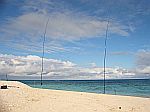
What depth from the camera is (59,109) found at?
17.3 metres

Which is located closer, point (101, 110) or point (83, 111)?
point (83, 111)

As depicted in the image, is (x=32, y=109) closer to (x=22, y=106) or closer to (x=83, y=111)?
(x=22, y=106)

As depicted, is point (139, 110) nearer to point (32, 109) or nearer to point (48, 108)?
point (48, 108)

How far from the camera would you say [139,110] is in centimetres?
1970

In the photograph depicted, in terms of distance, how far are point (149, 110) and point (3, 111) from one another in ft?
40.3

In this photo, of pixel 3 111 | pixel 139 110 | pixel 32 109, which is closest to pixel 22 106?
pixel 32 109

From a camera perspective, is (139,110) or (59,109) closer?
(59,109)

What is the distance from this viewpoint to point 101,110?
18.4 metres

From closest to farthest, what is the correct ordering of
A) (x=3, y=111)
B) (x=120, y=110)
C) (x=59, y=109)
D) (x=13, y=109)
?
(x=3, y=111), (x=13, y=109), (x=59, y=109), (x=120, y=110)

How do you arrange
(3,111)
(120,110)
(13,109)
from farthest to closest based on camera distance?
(120,110), (13,109), (3,111)

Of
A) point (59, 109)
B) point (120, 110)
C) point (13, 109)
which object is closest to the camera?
point (13, 109)

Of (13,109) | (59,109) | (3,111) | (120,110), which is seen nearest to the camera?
(3,111)

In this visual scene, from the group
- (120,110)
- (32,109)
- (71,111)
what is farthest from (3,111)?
(120,110)

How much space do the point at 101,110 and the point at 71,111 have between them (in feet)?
9.35
